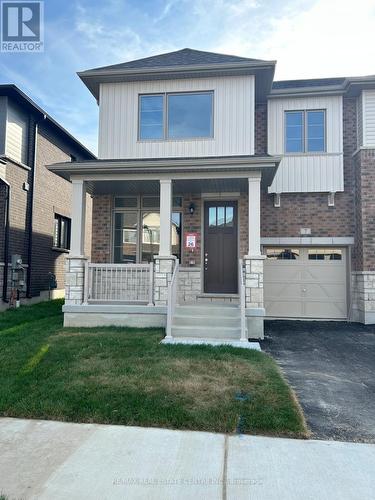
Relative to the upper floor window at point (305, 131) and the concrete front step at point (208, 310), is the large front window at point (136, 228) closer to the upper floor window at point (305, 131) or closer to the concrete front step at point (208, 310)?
the concrete front step at point (208, 310)

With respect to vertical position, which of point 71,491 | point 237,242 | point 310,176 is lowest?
point 71,491

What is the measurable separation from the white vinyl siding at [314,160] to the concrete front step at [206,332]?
502 cm

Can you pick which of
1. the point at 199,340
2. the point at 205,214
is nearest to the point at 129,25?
the point at 205,214

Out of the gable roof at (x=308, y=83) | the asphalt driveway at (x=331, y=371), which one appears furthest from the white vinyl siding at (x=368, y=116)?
the asphalt driveway at (x=331, y=371)

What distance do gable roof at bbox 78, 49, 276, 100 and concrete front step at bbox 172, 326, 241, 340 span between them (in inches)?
249

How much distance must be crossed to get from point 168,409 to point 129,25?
942 cm

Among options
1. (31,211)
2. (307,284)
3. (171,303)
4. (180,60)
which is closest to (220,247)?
(171,303)

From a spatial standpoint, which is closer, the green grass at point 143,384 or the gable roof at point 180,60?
the green grass at point 143,384

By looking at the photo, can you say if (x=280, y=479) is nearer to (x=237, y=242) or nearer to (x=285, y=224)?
(x=237, y=242)

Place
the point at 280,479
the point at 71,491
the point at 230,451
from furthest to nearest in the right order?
the point at 230,451
the point at 280,479
the point at 71,491

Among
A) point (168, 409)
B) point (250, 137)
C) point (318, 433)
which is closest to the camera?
point (318, 433)

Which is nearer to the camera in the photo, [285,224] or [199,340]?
[199,340]

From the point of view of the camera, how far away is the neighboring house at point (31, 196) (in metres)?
10.7

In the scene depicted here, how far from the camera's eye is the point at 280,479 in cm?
270
